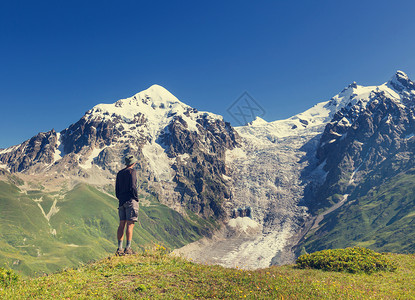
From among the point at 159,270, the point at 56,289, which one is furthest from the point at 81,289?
the point at 159,270

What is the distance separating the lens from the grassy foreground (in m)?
13.1

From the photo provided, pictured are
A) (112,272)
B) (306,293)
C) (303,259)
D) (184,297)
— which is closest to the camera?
(184,297)

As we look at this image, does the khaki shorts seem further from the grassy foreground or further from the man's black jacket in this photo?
the grassy foreground

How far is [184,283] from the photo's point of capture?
14688mm

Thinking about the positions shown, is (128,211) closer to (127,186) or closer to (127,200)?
(127,200)

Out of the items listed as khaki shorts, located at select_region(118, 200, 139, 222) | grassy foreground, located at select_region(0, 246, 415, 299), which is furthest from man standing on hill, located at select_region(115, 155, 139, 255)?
grassy foreground, located at select_region(0, 246, 415, 299)

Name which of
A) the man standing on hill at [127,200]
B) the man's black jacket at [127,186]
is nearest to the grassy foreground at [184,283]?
the man standing on hill at [127,200]

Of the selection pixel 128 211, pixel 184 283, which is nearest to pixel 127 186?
pixel 128 211

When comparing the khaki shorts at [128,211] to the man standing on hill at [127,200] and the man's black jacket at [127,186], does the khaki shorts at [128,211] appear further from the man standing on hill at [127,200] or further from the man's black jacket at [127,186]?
the man's black jacket at [127,186]

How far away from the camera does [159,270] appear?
647 inches

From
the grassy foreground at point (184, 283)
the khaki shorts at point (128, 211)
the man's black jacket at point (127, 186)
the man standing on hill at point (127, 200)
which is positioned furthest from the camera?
the man's black jacket at point (127, 186)

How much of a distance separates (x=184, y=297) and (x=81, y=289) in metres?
4.86

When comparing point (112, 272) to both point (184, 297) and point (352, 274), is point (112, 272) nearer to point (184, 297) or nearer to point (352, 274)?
point (184, 297)

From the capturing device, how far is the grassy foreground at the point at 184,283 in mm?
13102
